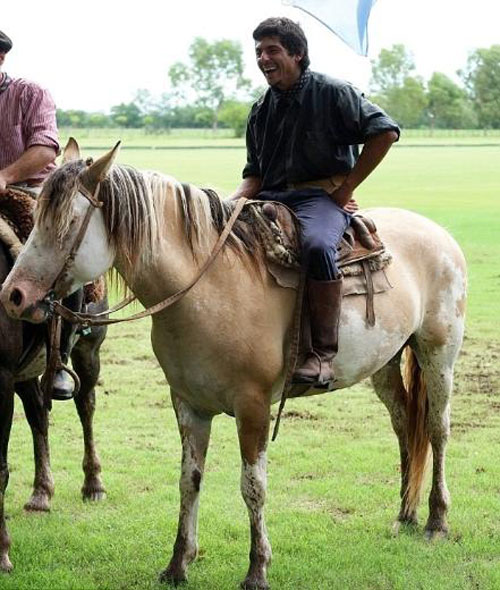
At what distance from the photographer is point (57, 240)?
4004mm

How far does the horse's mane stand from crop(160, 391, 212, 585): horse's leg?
835 millimetres

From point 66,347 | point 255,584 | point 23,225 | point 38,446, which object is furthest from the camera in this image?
point 38,446

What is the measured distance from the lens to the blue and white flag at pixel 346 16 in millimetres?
7922

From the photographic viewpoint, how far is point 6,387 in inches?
194

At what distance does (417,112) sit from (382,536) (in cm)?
10685

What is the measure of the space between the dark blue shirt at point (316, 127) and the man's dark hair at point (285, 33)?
0.17m

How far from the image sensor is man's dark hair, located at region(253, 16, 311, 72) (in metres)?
4.59

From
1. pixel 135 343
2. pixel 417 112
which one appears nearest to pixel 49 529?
pixel 135 343

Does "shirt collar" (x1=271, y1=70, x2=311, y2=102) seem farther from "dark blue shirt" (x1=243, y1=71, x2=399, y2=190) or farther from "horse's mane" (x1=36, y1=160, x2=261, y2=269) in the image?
"horse's mane" (x1=36, y1=160, x2=261, y2=269)

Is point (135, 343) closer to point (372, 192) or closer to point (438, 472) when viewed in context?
point (438, 472)

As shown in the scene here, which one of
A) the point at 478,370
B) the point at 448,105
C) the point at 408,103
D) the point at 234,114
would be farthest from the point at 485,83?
the point at 478,370

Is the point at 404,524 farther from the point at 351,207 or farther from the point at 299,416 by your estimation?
the point at 299,416

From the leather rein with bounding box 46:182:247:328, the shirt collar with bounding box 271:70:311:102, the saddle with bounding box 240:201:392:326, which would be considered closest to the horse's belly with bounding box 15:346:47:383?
the leather rein with bounding box 46:182:247:328

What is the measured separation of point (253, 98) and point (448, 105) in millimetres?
24518
